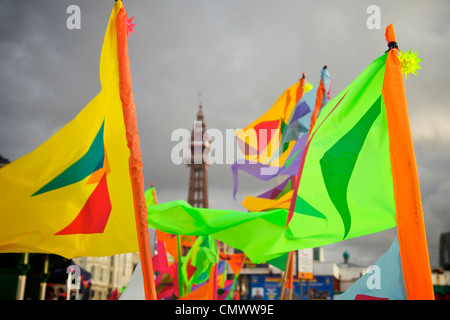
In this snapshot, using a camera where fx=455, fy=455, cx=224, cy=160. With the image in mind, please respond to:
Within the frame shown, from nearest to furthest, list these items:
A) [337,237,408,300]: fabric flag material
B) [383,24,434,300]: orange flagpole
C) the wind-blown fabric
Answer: [383,24,434,300]: orange flagpole → [337,237,408,300]: fabric flag material → the wind-blown fabric

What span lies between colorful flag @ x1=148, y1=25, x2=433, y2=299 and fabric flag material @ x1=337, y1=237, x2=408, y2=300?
1.20 metres

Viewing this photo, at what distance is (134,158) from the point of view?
186 inches

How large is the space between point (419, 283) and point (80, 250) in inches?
132

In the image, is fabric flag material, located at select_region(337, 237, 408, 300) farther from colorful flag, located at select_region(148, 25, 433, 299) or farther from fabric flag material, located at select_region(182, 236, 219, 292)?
fabric flag material, located at select_region(182, 236, 219, 292)

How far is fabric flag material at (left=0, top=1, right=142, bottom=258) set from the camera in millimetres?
4820

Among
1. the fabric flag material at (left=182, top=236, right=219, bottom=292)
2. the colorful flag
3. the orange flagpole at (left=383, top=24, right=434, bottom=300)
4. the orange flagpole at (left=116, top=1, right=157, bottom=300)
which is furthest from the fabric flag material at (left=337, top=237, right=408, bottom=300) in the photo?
the fabric flag material at (left=182, top=236, right=219, bottom=292)

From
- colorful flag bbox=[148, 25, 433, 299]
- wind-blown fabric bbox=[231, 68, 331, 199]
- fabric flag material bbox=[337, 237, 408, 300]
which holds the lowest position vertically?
fabric flag material bbox=[337, 237, 408, 300]

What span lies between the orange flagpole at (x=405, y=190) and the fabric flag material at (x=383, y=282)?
1741 mm

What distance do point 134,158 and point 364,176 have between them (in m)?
2.37

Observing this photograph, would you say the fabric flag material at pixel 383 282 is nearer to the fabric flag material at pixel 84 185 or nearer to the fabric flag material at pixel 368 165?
the fabric flag material at pixel 368 165

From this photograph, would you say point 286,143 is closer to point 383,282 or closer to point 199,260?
point 383,282

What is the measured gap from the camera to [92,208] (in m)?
4.98
